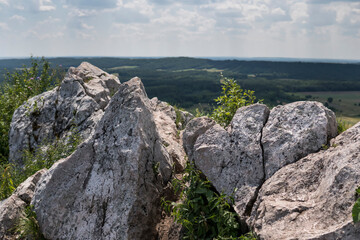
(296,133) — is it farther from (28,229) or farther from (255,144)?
(28,229)

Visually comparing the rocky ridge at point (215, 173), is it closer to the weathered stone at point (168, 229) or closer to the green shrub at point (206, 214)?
the weathered stone at point (168, 229)

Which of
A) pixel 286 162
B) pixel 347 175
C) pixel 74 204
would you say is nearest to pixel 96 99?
pixel 74 204

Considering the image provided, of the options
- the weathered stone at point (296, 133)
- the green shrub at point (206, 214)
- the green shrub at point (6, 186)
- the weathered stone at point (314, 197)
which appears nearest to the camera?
the weathered stone at point (314, 197)

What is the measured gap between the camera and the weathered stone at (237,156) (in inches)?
264

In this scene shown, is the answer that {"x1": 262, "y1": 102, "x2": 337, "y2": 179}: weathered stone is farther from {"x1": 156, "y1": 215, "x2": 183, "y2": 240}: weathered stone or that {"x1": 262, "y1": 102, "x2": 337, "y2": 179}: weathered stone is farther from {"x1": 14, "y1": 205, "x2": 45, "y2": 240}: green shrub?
{"x1": 14, "y1": 205, "x2": 45, "y2": 240}: green shrub

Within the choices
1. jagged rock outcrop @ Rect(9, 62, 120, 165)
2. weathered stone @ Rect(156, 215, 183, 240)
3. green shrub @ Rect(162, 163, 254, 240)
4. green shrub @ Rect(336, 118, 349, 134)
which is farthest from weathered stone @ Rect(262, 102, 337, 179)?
jagged rock outcrop @ Rect(9, 62, 120, 165)

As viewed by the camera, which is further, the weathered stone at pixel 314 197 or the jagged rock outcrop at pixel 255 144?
the jagged rock outcrop at pixel 255 144

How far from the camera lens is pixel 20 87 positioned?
17.2 metres

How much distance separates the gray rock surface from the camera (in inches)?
285

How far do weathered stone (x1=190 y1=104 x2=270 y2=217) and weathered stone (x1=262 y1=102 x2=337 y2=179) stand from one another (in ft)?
0.89

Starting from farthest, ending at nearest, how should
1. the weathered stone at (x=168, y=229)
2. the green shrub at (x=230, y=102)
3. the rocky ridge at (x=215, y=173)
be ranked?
the green shrub at (x=230, y=102) < the weathered stone at (x=168, y=229) < the rocky ridge at (x=215, y=173)

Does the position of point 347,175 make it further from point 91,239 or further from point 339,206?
point 91,239

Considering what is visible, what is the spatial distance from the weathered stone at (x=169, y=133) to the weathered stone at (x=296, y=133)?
324 centimetres

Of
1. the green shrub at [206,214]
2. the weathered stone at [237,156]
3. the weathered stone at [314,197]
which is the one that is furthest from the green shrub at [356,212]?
the green shrub at [206,214]
